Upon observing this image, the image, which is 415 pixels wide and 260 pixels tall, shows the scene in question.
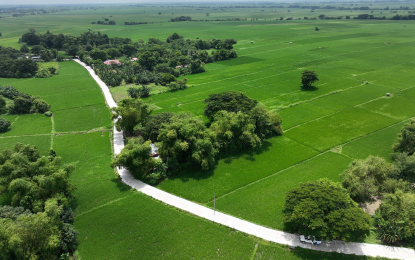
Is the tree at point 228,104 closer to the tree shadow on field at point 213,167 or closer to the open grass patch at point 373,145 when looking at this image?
the tree shadow on field at point 213,167

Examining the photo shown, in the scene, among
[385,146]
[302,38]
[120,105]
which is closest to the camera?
[385,146]

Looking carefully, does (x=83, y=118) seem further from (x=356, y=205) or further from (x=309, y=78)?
(x=309, y=78)

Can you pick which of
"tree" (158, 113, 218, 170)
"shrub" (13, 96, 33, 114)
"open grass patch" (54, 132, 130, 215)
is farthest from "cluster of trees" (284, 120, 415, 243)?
"shrub" (13, 96, 33, 114)

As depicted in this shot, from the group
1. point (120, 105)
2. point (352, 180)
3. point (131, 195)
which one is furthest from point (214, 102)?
point (352, 180)

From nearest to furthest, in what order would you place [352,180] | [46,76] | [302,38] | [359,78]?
[352,180] < [359,78] < [46,76] < [302,38]

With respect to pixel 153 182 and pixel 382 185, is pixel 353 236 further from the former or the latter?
pixel 153 182

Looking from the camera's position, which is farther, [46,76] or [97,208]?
[46,76]
